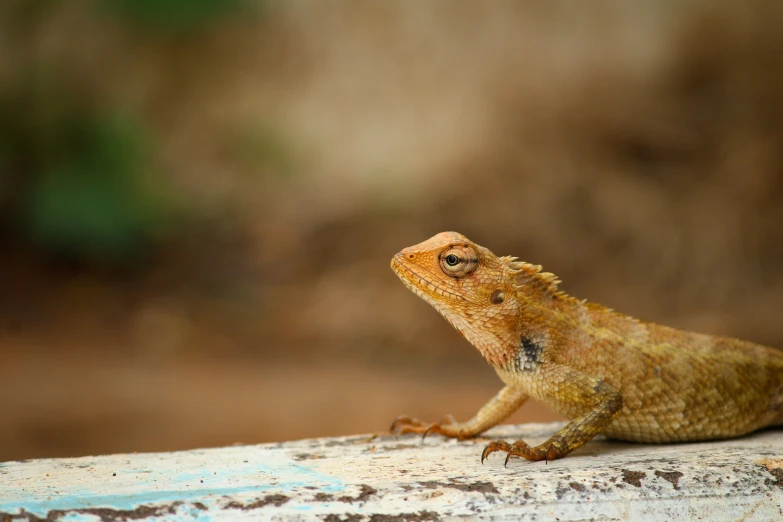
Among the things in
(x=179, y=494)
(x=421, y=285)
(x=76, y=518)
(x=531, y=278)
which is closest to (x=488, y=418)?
(x=531, y=278)

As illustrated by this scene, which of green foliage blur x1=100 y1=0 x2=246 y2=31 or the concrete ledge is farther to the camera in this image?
green foliage blur x1=100 y1=0 x2=246 y2=31

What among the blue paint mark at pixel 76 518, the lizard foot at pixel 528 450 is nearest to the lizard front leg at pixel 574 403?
the lizard foot at pixel 528 450

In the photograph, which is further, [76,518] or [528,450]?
[528,450]

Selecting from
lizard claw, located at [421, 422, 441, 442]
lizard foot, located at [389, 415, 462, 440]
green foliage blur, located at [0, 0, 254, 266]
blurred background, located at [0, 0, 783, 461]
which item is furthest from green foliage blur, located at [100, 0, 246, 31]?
lizard claw, located at [421, 422, 441, 442]

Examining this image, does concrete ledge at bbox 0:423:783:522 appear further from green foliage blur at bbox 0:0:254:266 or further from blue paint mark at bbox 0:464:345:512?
green foliage blur at bbox 0:0:254:266

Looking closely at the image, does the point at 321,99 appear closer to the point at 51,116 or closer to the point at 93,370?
the point at 51,116

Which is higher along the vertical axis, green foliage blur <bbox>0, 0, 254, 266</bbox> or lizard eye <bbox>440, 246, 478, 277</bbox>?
green foliage blur <bbox>0, 0, 254, 266</bbox>

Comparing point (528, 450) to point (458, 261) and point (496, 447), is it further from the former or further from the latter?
point (458, 261)
